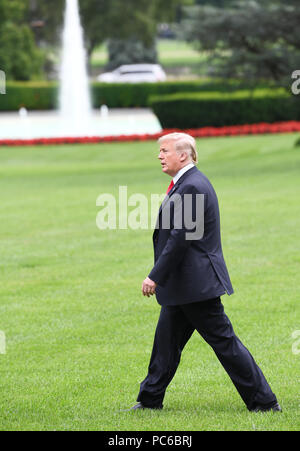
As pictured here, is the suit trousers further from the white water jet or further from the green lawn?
the green lawn

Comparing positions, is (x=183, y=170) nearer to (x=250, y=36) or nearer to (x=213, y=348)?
(x=213, y=348)

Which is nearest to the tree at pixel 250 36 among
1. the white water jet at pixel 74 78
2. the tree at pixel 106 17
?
the white water jet at pixel 74 78

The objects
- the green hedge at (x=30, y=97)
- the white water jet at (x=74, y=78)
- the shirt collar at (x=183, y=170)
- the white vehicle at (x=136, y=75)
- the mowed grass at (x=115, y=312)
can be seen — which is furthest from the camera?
the white vehicle at (x=136, y=75)

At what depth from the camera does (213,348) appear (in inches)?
202

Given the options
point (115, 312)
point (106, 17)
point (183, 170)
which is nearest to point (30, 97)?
point (106, 17)

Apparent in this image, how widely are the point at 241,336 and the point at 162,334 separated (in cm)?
205

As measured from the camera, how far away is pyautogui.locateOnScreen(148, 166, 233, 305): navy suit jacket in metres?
4.95

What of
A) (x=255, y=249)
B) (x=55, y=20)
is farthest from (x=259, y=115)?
(x=55, y=20)

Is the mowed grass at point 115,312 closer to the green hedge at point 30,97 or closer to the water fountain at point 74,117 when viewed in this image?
the water fountain at point 74,117

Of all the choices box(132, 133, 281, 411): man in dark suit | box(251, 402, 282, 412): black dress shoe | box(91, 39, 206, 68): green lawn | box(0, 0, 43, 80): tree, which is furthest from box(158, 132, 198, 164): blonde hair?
box(91, 39, 206, 68): green lawn

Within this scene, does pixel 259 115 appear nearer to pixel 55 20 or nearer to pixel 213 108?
pixel 213 108

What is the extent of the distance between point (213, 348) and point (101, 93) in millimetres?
35251

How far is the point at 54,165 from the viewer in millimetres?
22109

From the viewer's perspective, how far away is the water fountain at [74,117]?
30.2m
